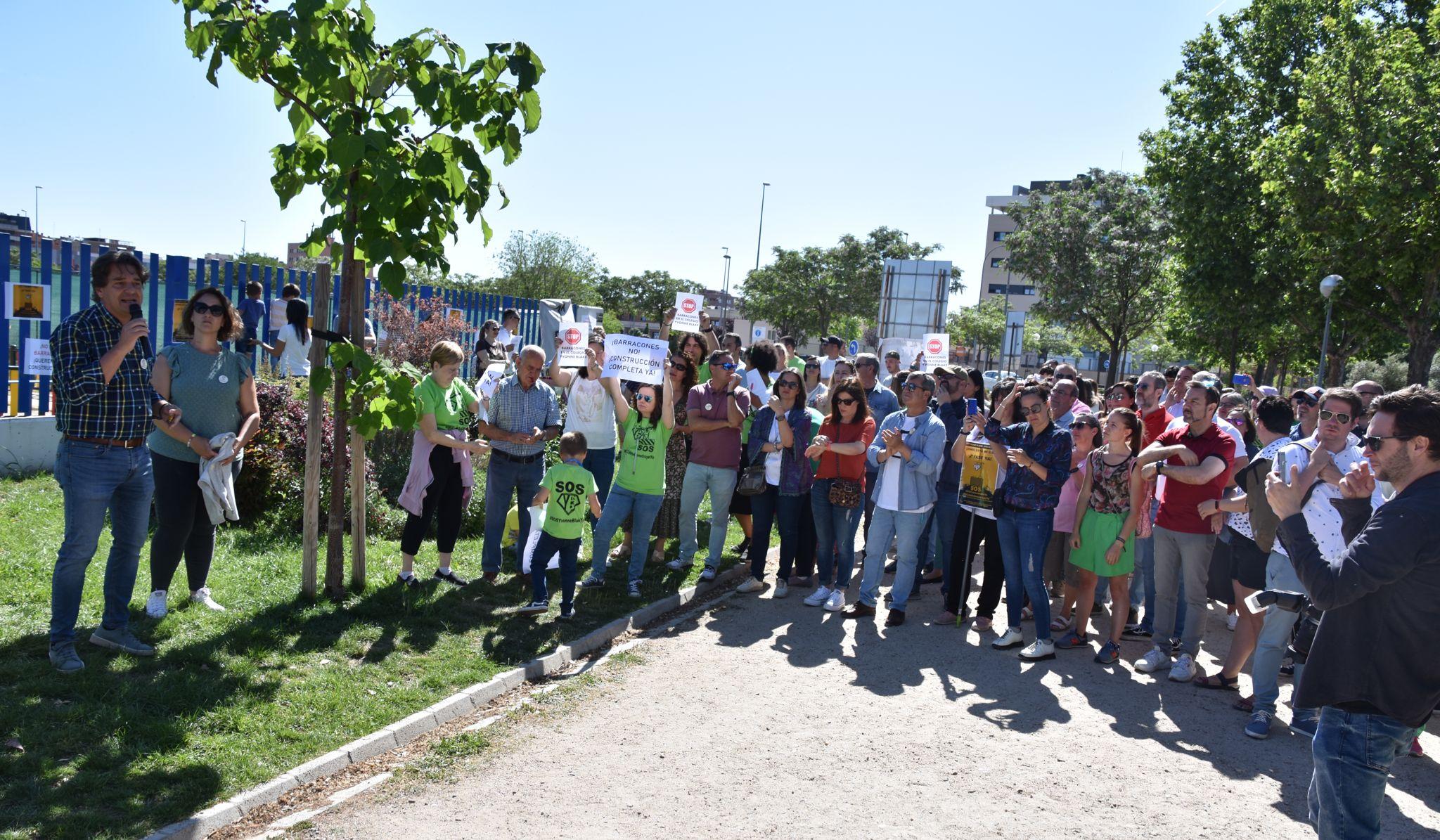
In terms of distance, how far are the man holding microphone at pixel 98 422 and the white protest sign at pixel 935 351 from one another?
10.7 metres

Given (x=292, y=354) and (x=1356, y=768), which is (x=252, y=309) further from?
(x=1356, y=768)

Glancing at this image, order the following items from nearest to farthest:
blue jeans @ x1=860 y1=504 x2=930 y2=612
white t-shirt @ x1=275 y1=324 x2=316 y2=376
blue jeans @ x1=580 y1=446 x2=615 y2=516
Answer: blue jeans @ x1=860 y1=504 x2=930 y2=612
blue jeans @ x1=580 y1=446 x2=615 y2=516
white t-shirt @ x1=275 y1=324 x2=316 y2=376

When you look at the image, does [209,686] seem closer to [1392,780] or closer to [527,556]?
[527,556]

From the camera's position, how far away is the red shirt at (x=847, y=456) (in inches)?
318

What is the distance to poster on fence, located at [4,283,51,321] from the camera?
965 cm

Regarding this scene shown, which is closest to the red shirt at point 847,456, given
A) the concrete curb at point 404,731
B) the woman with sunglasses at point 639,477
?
the woman with sunglasses at point 639,477

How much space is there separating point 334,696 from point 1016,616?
500 centimetres

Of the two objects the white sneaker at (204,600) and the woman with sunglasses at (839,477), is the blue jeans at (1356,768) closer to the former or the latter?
the woman with sunglasses at (839,477)

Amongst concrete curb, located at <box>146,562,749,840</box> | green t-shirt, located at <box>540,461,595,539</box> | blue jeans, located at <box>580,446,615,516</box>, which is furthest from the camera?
blue jeans, located at <box>580,446,615,516</box>

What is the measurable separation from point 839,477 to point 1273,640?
3.46m

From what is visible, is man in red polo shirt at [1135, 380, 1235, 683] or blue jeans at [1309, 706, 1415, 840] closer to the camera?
blue jeans at [1309, 706, 1415, 840]

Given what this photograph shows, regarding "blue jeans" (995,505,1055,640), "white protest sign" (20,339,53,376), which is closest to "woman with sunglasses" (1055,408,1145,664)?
"blue jeans" (995,505,1055,640)

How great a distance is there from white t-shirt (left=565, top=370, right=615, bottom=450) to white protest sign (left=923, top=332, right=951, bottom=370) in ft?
21.8

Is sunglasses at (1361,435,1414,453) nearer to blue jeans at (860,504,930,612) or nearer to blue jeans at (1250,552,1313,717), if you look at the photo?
blue jeans at (1250,552,1313,717)
